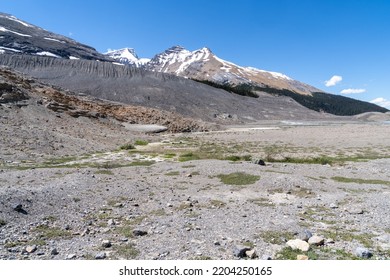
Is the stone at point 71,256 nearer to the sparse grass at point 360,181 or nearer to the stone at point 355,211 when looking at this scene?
the stone at point 355,211

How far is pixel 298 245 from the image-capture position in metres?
9.23

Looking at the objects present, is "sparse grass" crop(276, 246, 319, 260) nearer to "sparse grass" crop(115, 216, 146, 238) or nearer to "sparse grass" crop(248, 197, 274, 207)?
"sparse grass" crop(115, 216, 146, 238)

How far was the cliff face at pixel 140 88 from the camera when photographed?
3828 inches

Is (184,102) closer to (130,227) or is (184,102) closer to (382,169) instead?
(382,169)

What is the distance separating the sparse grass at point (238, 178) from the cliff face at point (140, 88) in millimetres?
76587

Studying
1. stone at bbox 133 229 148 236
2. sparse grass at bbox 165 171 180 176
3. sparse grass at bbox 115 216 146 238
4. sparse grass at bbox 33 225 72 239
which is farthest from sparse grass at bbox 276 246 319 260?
sparse grass at bbox 165 171 180 176

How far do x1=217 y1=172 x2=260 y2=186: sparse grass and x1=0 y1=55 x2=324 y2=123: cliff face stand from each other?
7659 cm

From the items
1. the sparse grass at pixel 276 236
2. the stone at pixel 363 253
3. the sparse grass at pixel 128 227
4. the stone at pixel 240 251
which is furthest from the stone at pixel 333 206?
the sparse grass at pixel 128 227

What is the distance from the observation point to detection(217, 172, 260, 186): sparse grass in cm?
1903

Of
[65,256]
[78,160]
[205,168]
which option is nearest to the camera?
[65,256]
